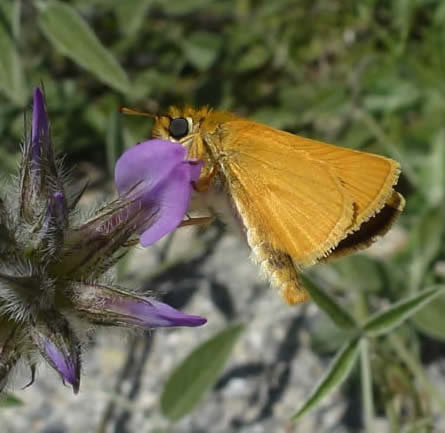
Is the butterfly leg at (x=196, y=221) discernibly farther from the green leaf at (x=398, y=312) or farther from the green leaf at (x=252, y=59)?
the green leaf at (x=252, y=59)

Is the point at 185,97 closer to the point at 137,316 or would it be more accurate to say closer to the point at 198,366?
the point at 198,366

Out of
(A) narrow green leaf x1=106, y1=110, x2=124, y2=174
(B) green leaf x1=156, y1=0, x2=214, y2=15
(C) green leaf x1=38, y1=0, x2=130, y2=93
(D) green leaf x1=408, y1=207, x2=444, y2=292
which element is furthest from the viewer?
(B) green leaf x1=156, y1=0, x2=214, y2=15

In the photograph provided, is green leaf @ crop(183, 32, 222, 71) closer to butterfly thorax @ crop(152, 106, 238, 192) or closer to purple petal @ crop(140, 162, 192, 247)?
butterfly thorax @ crop(152, 106, 238, 192)

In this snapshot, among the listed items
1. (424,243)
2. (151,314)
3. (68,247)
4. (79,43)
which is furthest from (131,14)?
(151,314)

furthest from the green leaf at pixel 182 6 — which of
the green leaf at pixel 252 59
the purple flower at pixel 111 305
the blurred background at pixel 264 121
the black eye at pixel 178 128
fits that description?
the purple flower at pixel 111 305

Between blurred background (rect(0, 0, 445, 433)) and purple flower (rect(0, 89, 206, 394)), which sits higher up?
purple flower (rect(0, 89, 206, 394))

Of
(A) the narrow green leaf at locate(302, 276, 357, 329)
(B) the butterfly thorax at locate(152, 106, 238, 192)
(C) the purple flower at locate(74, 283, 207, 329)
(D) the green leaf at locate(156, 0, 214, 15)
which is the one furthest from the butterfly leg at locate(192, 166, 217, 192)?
(D) the green leaf at locate(156, 0, 214, 15)
